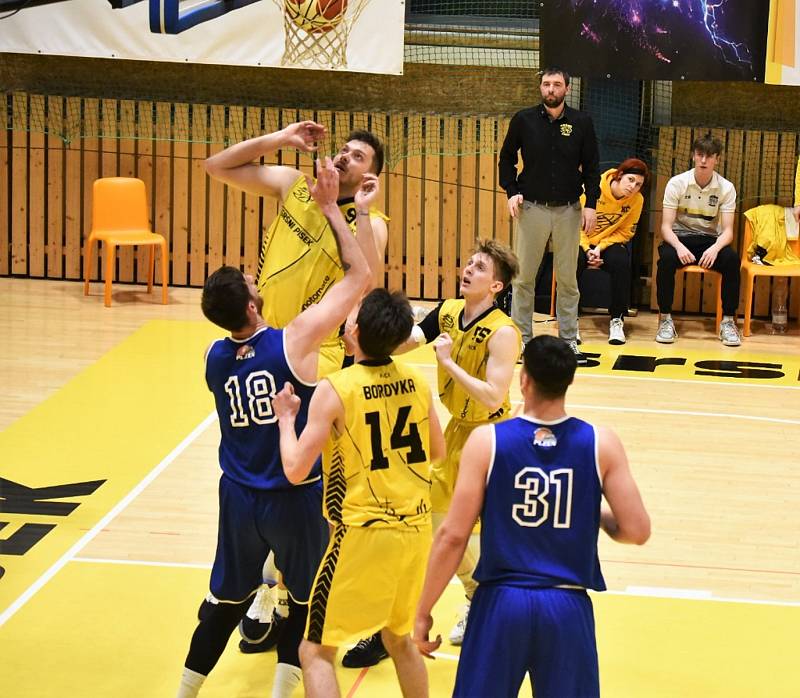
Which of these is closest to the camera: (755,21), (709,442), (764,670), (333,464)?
(333,464)

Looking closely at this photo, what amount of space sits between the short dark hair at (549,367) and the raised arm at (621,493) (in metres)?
0.21

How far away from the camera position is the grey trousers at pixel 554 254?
11.9 metres

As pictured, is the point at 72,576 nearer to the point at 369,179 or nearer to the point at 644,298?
the point at 369,179

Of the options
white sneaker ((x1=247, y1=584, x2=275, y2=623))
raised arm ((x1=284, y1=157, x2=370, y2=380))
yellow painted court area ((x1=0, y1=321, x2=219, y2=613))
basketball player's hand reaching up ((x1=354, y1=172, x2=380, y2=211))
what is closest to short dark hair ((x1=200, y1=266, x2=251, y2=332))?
raised arm ((x1=284, y1=157, x2=370, y2=380))

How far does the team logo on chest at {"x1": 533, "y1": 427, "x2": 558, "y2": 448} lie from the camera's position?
14.0 ft

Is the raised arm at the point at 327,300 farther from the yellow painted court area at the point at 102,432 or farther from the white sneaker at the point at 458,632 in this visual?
the yellow painted court area at the point at 102,432

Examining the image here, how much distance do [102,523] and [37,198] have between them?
25.9 feet

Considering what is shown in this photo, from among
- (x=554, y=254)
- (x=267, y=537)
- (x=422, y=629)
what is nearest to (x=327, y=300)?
(x=267, y=537)

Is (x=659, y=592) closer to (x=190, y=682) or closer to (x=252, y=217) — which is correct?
(x=190, y=682)

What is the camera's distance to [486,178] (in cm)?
1423

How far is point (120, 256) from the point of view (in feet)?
48.9

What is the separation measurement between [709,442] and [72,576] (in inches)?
192

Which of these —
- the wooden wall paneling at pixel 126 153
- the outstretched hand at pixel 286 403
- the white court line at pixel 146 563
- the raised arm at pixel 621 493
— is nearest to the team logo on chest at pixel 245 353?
the outstretched hand at pixel 286 403

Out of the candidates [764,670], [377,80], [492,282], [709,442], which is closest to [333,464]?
[492,282]
